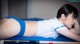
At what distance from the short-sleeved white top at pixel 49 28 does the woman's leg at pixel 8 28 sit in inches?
3.7

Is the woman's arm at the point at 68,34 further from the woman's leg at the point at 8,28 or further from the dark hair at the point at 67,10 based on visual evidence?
the woman's leg at the point at 8,28

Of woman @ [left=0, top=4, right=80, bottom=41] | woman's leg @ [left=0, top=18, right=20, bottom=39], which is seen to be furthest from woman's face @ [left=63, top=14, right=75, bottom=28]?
woman's leg @ [left=0, top=18, right=20, bottom=39]

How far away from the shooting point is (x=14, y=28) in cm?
71

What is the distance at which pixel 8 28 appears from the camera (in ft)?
2.28

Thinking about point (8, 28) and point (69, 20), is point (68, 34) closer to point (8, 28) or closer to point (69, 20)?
point (69, 20)

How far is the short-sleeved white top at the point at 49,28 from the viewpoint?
717 millimetres

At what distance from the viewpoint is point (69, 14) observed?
70cm

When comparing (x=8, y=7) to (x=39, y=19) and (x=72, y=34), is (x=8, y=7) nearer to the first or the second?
(x=39, y=19)

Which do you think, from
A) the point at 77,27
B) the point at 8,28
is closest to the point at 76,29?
the point at 77,27

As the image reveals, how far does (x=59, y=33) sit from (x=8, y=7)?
0.78 feet

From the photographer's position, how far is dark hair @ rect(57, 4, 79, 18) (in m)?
0.68

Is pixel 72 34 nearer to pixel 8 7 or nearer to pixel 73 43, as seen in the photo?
pixel 73 43

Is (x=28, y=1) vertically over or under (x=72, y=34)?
over

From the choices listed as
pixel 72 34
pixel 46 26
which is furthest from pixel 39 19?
pixel 72 34
